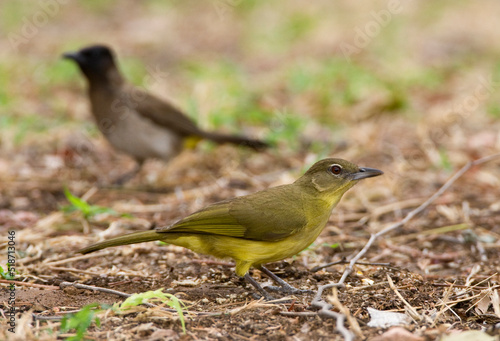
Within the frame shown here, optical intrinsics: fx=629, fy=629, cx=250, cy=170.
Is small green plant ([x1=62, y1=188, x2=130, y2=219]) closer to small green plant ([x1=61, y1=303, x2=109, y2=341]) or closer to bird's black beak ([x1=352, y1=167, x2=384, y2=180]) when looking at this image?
bird's black beak ([x1=352, y1=167, x2=384, y2=180])

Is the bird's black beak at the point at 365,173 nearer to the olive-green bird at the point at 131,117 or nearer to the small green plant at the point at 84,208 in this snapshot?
the small green plant at the point at 84,208

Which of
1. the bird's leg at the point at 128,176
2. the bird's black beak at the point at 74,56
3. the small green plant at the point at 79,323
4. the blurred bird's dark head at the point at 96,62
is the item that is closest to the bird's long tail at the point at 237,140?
the bird's leg at the point at 128,176

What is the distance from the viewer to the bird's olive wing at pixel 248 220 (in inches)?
162

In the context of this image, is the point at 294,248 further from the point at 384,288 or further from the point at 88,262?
the point at 88,262

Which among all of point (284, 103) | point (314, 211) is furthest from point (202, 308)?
point (284, 103)

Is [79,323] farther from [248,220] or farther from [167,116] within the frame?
[167,116]

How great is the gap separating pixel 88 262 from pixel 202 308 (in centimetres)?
129

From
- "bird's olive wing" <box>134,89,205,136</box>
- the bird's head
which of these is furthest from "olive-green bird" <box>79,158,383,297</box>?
"bird's olive wing" <box>134,89,205,136</box>

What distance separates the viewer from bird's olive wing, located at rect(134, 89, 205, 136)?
803cm

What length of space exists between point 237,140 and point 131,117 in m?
1.42

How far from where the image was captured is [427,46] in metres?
14.4

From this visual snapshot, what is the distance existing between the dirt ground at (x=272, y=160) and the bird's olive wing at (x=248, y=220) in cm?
39

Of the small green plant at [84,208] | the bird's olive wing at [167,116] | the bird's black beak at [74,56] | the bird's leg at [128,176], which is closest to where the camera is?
the small green plant at [84,208]

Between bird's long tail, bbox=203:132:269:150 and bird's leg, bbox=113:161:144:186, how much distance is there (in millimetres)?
988
